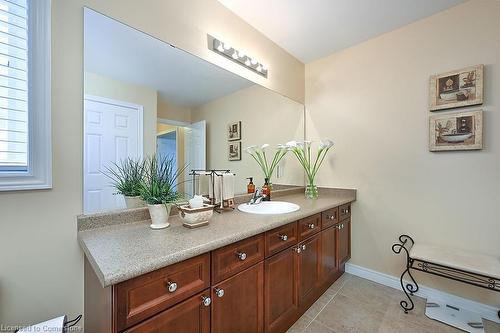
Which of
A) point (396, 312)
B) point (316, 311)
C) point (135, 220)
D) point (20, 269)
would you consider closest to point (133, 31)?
point (135, 220)

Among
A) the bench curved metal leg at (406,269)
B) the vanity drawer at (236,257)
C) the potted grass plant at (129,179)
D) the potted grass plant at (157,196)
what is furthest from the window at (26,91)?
the bench curved metal leg at (406,269)

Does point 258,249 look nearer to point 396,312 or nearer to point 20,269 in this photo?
point 20,269

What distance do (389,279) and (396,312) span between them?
412 mm

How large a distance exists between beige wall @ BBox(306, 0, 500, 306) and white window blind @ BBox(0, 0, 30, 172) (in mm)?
2351

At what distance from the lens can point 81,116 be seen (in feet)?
3.54

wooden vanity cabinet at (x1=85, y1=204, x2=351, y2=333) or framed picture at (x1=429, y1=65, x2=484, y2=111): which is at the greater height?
framed picture at (x1=429, y1=65, x2=484, y2=111)

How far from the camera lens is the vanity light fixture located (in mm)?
1653

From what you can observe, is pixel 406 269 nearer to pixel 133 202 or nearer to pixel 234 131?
pixel 234 131

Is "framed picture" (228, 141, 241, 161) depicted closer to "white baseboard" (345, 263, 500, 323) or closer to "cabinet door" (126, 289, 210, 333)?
"cabinet door" (126, 289, 210, 333)

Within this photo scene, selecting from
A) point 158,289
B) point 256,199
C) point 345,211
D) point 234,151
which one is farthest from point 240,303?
point 345,211

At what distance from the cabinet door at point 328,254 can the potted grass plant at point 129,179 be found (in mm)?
1400

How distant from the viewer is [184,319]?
878 mm

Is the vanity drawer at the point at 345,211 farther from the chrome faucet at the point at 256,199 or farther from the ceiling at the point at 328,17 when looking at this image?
the ceiling at the point at 328,17

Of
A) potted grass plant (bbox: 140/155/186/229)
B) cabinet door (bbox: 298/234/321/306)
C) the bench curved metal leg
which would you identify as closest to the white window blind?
potted grass plant (bbox: 140/155/186/229)
